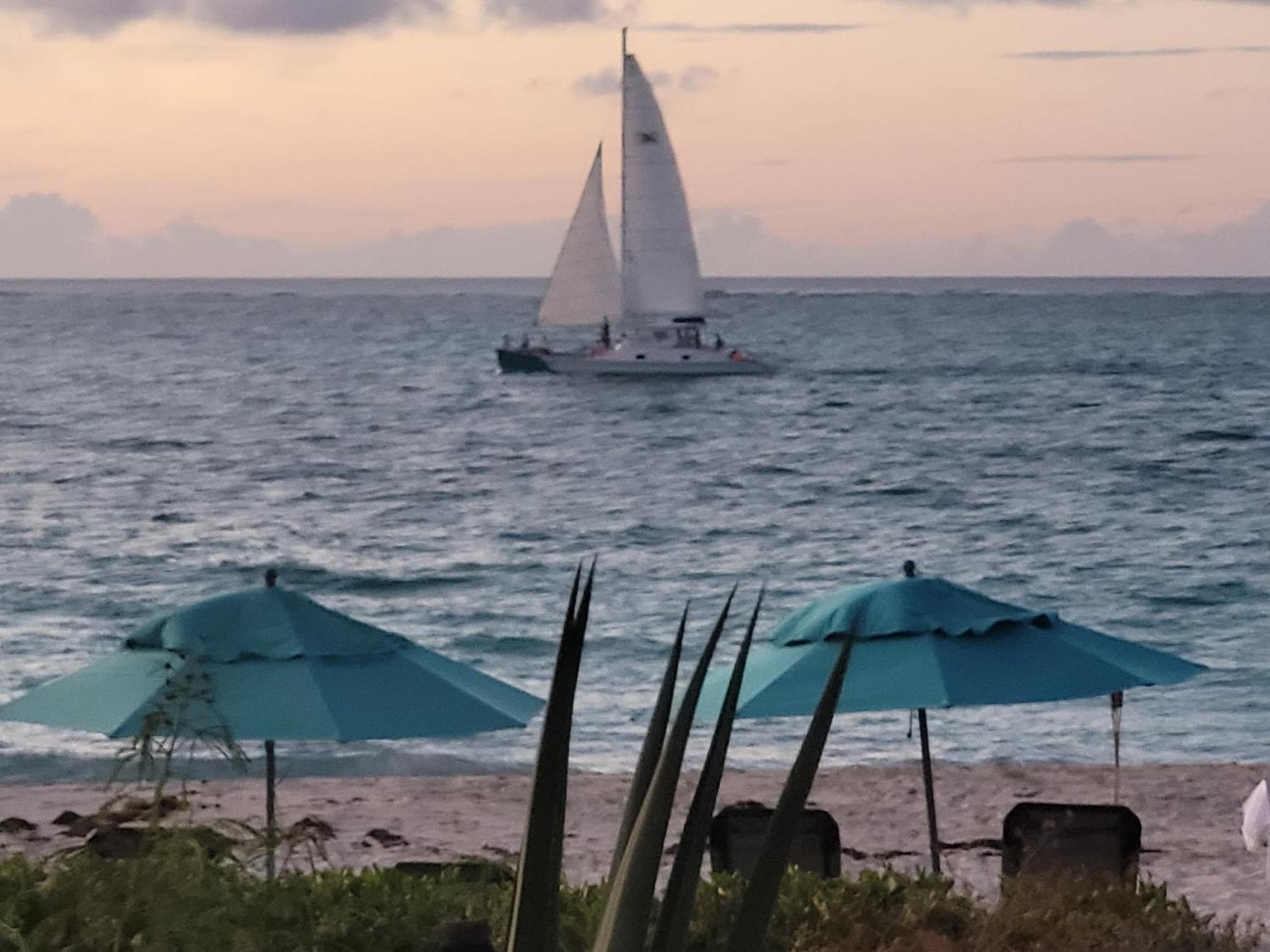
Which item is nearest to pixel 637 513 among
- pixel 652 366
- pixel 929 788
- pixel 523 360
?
pixel 652 366

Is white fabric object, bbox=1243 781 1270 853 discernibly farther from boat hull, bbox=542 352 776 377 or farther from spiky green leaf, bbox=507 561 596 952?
boat hull, bbox=542 352 776 377

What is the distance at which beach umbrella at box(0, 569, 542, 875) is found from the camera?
891 centimetres

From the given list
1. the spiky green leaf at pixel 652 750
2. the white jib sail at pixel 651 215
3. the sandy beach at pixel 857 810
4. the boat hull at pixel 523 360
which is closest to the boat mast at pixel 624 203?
the white jib sail at pixel 651 215

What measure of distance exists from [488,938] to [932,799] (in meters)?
8.87

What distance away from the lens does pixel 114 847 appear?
3607 millimetres

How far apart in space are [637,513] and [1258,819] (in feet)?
148

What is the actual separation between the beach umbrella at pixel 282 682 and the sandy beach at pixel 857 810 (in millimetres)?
3358

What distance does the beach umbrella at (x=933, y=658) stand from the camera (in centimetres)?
962

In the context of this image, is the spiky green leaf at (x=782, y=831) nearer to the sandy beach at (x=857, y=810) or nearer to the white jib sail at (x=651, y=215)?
the sandy beach at (x=857, y=810)

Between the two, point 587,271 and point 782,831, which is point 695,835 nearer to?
point 782,831

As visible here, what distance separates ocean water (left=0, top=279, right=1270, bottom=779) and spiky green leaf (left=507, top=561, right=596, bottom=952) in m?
18.1

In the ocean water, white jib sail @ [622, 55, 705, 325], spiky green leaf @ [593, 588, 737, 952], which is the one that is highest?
white jib sail @ [622, 55, 705, 325]

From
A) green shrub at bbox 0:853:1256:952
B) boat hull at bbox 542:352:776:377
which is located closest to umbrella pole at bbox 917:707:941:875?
green shrub at bbox 0:853:1256:952

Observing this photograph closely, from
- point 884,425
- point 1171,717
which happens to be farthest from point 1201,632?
point 884,425
